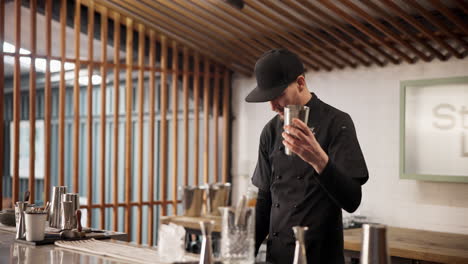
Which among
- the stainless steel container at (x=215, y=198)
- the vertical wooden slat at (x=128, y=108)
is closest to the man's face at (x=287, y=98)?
the stainless steel container at (x=215, y=198)

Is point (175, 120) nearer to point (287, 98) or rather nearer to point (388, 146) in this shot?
point (388, 146)

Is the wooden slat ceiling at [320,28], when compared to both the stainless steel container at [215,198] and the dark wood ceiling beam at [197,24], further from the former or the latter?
the stainless steel container at [215,198]

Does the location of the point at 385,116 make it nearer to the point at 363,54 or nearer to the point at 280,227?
the point at 363,54

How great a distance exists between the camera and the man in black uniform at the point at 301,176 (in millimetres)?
2408

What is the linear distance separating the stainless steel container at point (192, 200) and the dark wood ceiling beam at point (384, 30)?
3093mm

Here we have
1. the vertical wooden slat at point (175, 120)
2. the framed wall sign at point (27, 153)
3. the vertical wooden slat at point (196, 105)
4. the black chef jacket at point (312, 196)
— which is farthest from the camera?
the framed wall sign at point (27, 153)

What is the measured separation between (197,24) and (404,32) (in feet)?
6.48

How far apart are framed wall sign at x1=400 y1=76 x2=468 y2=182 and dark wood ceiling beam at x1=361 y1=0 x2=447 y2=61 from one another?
22cm

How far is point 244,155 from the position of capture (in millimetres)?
6945

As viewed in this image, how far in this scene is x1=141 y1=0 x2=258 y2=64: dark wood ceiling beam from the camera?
5656 millimetres

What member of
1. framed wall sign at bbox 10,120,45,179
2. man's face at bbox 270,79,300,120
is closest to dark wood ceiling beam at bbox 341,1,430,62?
man's face at bbox 270,79,300,120

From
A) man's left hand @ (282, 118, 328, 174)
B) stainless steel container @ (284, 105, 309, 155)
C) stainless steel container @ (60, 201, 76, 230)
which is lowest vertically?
stainless steel container @ (60, 201, 76, 230)

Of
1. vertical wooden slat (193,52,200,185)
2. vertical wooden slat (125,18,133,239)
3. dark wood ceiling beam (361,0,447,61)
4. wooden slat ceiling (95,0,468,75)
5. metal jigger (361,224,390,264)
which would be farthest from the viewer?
vertical wooden slat (193,52,200,185)

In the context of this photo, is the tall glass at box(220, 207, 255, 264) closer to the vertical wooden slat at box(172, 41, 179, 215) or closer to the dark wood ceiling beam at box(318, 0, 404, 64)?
the dark wood ceiling beam at box(318, 0, 404, 64)
